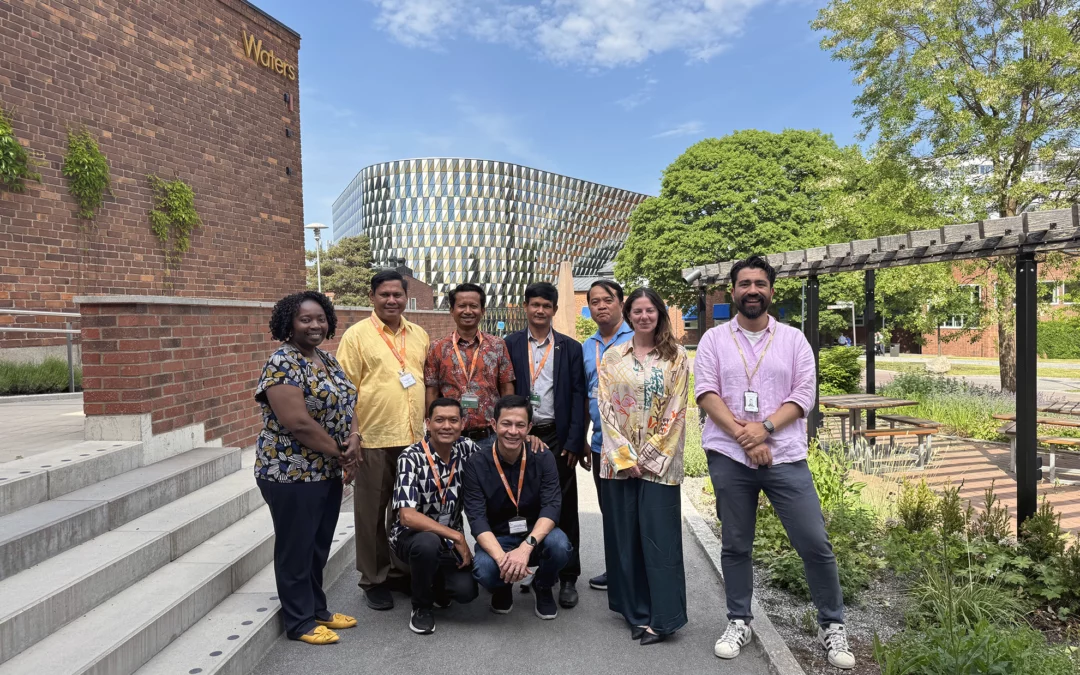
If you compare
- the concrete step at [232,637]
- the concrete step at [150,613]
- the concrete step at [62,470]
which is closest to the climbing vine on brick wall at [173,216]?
the concrete step at [62,470]

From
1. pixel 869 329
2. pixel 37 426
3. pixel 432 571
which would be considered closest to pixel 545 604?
pixel 432 571

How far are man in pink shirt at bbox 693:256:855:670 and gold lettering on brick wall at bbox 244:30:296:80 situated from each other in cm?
1237

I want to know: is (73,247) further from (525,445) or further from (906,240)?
(906,240)

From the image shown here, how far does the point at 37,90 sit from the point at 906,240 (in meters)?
10.8

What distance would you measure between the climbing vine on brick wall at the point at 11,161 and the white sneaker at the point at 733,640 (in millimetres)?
9640

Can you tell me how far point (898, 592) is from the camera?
13.1ft

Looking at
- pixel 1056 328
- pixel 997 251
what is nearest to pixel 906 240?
pixel 997 251

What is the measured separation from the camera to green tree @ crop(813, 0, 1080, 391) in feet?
34.6

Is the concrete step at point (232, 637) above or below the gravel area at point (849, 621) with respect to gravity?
above

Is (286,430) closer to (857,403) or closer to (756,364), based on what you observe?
(756,364)

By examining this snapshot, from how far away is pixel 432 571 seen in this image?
3.49 m

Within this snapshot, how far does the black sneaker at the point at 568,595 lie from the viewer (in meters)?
3.90

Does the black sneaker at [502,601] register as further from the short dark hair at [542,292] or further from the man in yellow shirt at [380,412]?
the short dark hair at [542,292]

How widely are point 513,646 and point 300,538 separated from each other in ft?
4.14
